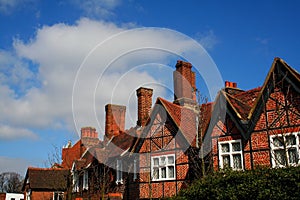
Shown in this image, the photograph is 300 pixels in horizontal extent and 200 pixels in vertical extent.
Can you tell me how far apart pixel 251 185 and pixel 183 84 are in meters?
15.3

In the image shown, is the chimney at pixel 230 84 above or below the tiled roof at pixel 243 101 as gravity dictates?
above

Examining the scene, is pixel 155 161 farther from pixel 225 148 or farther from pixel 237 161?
pixel 237 161

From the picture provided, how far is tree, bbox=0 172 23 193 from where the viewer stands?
9022 cm

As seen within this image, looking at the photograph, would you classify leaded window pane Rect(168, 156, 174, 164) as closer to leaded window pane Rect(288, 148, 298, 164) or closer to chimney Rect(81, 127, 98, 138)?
leaded window pane Rect(288, 148, 298, 164)

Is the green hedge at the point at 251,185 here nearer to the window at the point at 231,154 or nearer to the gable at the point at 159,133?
the window at the point at 231,154

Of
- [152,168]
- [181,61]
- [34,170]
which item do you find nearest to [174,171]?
[152,168]

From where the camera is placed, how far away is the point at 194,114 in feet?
84.8

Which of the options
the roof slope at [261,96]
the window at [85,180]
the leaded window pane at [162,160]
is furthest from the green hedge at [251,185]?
the window at [85,180]

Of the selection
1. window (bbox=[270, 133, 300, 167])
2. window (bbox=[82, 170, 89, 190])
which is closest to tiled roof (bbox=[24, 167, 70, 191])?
window (bbox=[82, 170, 89, 190])

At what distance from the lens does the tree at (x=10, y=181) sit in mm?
90219

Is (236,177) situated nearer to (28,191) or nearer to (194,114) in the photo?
(194,114)

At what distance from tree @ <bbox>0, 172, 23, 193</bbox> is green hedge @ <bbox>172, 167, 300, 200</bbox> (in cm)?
8240

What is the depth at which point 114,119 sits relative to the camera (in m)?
40.3

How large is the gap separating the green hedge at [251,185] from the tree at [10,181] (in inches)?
3244
